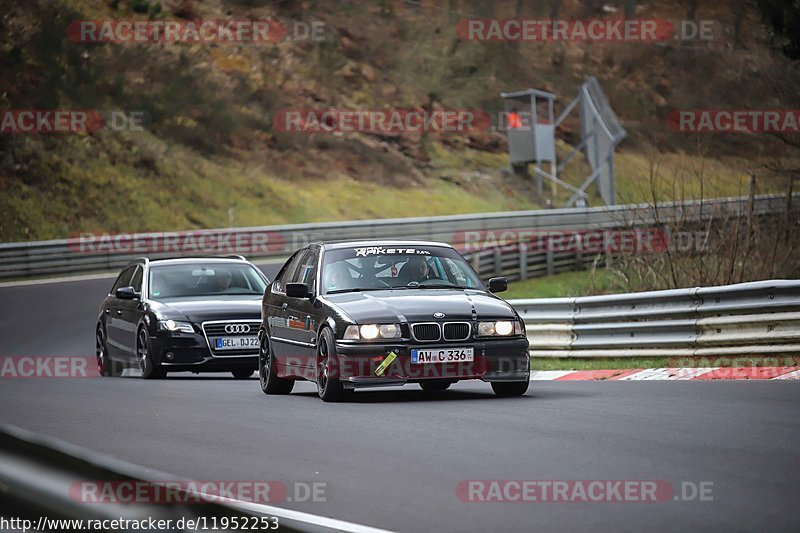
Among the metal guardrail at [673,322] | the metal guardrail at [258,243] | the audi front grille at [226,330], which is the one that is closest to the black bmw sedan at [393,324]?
the metal guardrail at [673,322]

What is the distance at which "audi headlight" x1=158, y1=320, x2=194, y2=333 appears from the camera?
17047 millimetres

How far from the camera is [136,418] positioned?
1091cm

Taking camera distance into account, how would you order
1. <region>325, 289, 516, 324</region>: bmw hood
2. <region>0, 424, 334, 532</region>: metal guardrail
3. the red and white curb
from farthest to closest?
the red and white curb, <region>325, 289, 516, 324</region>: bmw hood, <region>0, 424, 334, 532</region>: metal guardrail

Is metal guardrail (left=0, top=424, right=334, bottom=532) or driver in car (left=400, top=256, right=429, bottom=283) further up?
metal guardrail (left=0, top=424, right=334, bottom=532)

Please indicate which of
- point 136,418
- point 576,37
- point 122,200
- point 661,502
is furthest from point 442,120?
point 661,502

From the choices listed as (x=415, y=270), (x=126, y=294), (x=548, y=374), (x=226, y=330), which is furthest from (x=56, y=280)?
(x=415, y=270)

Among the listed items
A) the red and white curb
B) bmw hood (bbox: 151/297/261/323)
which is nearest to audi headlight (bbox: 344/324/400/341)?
the red and white curb

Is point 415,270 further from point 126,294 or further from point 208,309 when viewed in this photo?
point 126,294

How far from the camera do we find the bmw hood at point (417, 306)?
468 inches

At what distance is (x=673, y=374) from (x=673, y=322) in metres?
1.08

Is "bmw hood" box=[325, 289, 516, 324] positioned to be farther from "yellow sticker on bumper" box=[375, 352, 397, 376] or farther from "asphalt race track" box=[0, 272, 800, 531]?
"asphalt race track" box=[0, 272, 800, 531]

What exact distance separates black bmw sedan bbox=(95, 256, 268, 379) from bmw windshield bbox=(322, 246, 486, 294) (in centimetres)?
398

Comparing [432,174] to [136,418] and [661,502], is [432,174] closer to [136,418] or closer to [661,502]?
[136,418]

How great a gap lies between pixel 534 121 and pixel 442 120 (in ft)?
34.1
